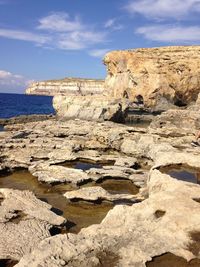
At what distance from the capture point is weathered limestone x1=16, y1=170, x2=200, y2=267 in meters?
9.66

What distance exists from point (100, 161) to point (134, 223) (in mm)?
15385

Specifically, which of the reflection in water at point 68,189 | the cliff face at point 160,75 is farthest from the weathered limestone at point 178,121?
the cliff face at point 160,75

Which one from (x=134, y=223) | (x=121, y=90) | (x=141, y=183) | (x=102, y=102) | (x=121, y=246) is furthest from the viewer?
(x=121, y=90)

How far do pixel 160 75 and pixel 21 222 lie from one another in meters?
72.9

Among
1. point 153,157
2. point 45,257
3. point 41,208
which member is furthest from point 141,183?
point 45,257

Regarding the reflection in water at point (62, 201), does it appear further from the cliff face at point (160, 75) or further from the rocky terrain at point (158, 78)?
the cliff face at point (160, 75)

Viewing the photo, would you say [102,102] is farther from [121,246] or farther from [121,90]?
[121,246]

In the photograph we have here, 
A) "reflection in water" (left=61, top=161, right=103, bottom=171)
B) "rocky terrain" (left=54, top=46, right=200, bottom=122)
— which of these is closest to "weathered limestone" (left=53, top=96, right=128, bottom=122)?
"rocky terrain" (left=54, top=46, right=200, bottom=122)

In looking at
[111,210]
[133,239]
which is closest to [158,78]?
[111,210]

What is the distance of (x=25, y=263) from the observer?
30.5 feet

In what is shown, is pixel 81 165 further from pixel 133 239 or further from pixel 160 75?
pixel 160 75

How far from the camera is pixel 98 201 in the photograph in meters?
18.5

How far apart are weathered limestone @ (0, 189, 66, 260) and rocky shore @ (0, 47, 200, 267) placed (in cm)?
4

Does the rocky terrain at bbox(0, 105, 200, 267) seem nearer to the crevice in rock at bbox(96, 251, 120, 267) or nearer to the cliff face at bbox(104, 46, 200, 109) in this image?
the crevice in rock at bbox(96, 251, 120, 267)
